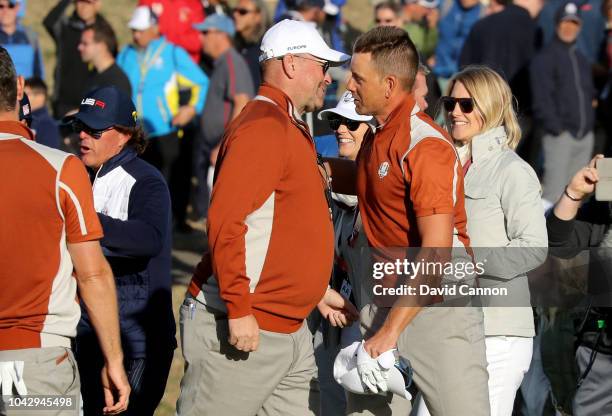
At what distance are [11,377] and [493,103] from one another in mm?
2536

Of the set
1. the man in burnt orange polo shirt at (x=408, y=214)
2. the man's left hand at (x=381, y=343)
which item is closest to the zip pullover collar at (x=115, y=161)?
the man in burnt orange polo shirt at (x=408, y=214)

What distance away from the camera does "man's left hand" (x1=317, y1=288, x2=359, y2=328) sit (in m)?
4.96

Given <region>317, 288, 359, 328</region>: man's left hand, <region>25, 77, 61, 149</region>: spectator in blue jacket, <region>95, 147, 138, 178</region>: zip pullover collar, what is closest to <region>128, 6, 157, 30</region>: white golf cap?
<region>25, 77, 61, 149</region>: spectator in blue jacket

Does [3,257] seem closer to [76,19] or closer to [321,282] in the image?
[321,282]

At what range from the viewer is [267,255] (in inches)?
173

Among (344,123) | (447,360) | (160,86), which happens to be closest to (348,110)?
(344,123)

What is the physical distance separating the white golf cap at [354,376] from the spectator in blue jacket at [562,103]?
672cm

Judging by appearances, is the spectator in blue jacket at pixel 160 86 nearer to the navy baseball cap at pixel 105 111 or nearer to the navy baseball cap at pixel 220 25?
the navy baseball cap at pixel 220 25

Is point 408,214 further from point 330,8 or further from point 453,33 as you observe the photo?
point 453,33

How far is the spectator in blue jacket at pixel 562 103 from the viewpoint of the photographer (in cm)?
1080

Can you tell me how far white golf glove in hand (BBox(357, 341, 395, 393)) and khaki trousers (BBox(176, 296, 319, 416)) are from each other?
0.34 meters

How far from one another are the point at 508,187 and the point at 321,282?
3.46 feet

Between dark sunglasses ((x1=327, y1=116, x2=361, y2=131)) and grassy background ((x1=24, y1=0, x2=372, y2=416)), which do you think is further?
grassy background ((x1=24, y1=0, x2=372, y2=416))

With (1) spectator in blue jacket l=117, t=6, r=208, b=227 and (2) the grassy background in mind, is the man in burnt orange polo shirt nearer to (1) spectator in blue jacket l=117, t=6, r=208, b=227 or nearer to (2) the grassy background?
(1) spectator in blue jacket l=117, t=6, r=208, b=227
